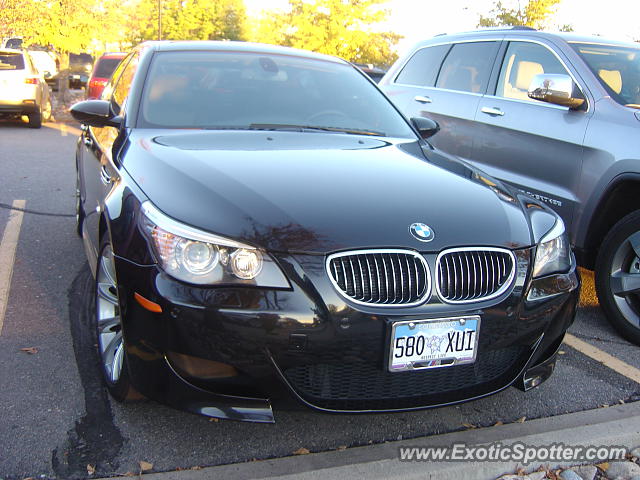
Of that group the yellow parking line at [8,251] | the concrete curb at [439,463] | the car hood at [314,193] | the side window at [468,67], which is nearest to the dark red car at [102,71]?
the yellow parking line at [8,251]

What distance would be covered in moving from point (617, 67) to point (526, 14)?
2375 cm

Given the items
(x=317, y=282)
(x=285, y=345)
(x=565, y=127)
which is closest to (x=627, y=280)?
(x=565, y=127)

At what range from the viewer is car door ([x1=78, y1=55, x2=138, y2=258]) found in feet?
11.0

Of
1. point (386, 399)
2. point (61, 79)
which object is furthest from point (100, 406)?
point (61, 79)

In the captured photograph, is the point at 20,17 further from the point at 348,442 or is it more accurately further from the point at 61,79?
the point at 348,442

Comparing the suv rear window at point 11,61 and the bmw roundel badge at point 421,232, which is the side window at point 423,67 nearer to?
the bmw roundel badge at point 421,232

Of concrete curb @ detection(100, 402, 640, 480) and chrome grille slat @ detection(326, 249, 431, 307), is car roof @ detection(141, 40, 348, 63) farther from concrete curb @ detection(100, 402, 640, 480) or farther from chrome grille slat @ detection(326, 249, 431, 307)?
concrete curb @ detection(100, 402, 640, 480)

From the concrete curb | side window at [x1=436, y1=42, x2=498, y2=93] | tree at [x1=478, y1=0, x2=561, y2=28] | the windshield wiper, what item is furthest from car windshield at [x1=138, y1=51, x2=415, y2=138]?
tree at [x1=478, y1=0, x2=561, y2=28]

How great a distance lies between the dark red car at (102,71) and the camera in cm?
1493

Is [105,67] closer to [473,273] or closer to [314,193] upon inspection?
[314,193]

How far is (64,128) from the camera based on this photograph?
15266 mm

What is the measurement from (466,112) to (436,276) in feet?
10.5

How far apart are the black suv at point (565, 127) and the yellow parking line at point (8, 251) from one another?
11.3 feet

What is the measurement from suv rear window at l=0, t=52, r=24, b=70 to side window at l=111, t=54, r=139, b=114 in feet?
35.8
